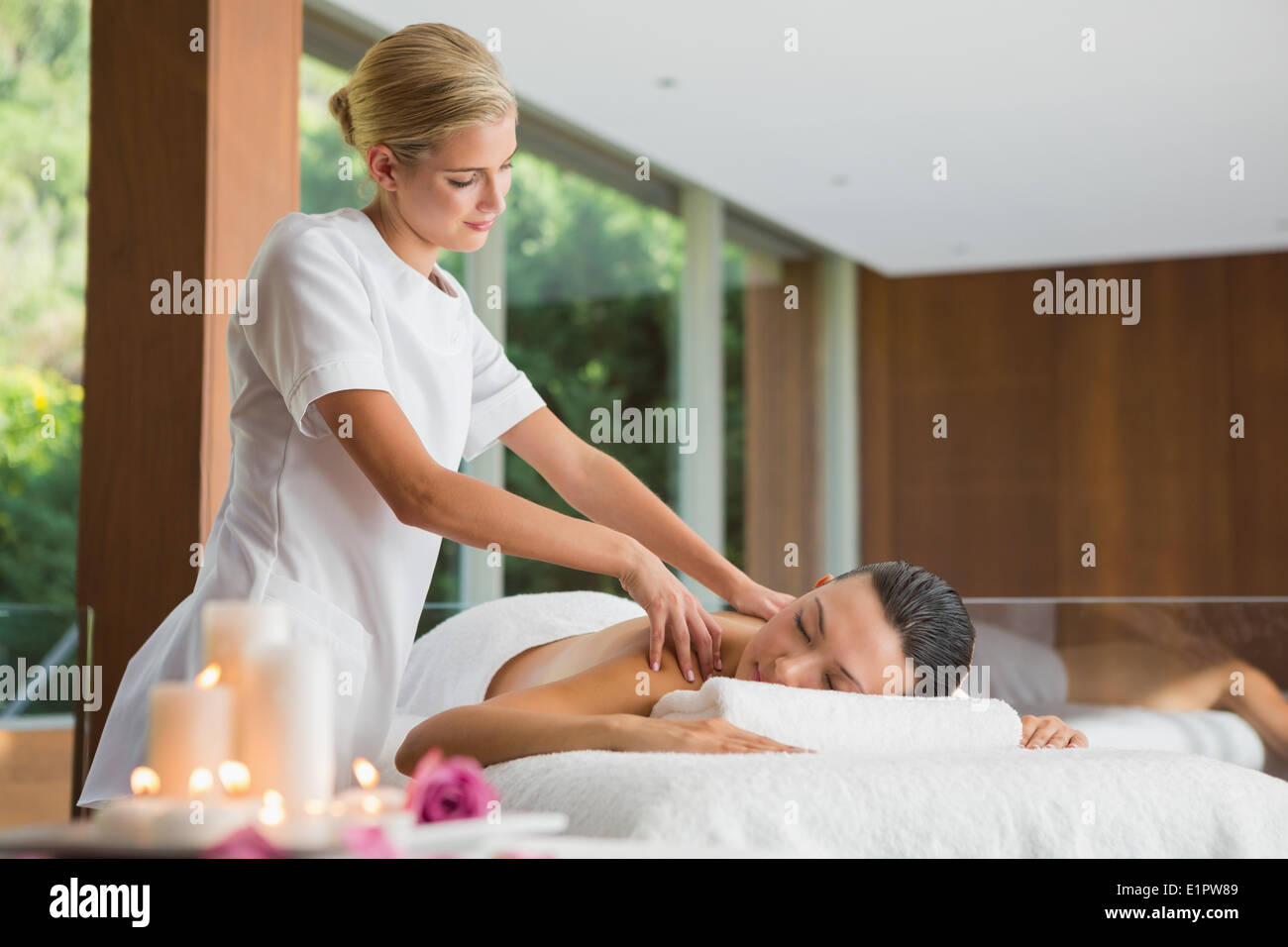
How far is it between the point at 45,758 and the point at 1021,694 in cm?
190

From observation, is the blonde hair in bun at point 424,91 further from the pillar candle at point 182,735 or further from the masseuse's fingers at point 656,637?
the pillar candle at point 182,735

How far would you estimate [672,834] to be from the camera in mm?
925

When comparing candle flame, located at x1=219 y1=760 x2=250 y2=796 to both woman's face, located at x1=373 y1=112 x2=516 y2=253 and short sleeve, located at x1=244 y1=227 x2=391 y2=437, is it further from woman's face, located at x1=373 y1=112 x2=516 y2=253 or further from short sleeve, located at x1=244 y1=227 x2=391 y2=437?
woman's face, located at x1=373 y1=112 x2=516 y2=253

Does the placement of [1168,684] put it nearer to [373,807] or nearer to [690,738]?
[690,738]

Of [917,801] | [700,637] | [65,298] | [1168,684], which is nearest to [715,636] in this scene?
[700,637]

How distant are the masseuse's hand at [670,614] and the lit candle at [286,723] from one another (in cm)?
59

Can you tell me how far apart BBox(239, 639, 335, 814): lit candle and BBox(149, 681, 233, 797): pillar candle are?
2cm

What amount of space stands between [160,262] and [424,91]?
97 centimetres

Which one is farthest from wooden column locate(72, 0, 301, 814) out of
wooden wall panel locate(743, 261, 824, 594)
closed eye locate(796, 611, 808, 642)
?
wooden wall panel locate(743, 261, 824, 594)

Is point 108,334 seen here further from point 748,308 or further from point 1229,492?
point 1229,492

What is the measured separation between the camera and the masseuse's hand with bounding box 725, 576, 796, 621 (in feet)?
5.28

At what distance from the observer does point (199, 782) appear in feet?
2.34

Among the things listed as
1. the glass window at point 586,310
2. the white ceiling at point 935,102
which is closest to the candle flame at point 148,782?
the white ceiling at point 935,102

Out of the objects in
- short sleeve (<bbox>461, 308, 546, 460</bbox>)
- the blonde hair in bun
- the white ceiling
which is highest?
the white ceiling
